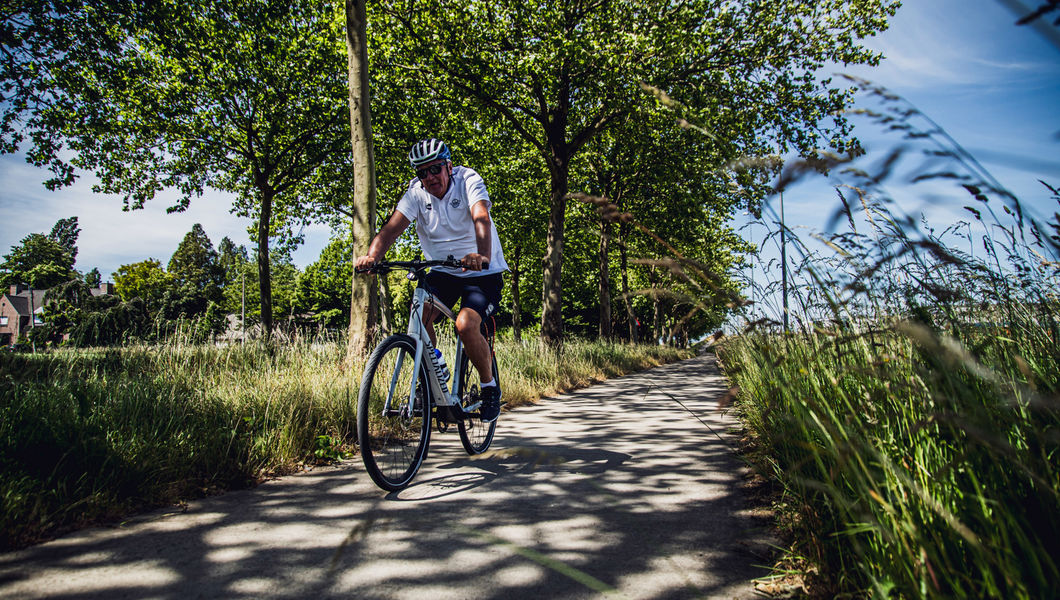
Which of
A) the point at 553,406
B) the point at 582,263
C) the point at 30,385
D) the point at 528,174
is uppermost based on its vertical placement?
the point at 528,174

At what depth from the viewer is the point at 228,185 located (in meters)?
19.5

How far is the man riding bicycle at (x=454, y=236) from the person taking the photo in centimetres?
421

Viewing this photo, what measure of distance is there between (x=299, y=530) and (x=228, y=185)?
19.8 meters

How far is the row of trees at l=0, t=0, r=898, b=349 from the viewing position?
11.1 metres

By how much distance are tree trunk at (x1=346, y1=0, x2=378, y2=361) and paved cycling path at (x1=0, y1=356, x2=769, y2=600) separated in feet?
9.71

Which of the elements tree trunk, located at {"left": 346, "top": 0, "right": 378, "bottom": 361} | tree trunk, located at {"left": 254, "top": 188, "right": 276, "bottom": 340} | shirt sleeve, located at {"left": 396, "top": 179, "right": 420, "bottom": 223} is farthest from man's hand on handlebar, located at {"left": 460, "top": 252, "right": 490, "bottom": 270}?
tree trunk, located at {"left": 254, "top": 188, "right": 276, "bottom": 340}

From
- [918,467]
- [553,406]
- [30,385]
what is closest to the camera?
[918,467]

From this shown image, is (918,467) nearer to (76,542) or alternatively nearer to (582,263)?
(76,542)

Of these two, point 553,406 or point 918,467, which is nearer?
point 918,467

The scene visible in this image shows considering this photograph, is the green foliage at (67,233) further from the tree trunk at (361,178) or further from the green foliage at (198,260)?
the tree trunk at (361,178)

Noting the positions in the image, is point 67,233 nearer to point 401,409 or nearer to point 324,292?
point 324,292

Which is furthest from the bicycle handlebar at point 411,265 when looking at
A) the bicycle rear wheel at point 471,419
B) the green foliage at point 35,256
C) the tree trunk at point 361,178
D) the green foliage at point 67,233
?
the green foliage at point 67,233

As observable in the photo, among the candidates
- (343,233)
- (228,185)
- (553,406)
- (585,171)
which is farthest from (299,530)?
(343,233)

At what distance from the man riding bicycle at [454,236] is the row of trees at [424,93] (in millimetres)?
2871
